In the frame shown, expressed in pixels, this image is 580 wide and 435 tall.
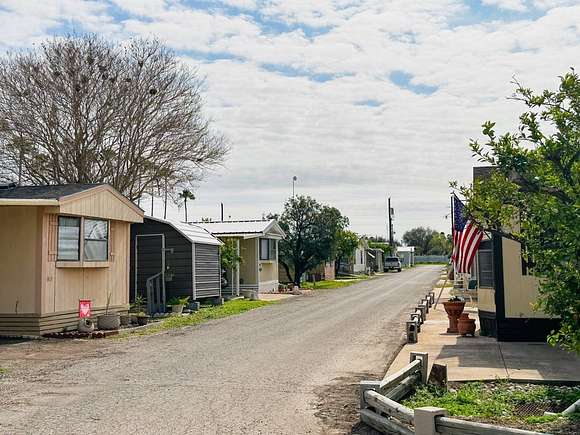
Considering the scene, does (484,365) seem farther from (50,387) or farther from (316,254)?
(316,254)

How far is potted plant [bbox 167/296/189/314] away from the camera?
22.4 m

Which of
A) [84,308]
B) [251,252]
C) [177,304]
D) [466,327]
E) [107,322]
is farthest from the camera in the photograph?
[251,252]

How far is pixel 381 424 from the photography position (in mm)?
7172

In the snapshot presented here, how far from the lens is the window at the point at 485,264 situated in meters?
15.4

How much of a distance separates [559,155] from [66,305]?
514 inches

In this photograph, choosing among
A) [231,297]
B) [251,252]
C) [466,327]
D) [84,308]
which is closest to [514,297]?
[466,327]

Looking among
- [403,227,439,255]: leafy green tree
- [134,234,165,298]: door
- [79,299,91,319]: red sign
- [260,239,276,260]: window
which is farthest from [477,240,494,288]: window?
[403,227,439,255]: leafy green tree

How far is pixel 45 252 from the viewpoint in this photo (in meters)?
15.7

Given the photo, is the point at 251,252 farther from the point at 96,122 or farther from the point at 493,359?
the point at 493,359

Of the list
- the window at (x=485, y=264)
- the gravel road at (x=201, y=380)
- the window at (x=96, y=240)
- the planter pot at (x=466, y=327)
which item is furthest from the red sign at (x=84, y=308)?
the window at (x=485, y=264)

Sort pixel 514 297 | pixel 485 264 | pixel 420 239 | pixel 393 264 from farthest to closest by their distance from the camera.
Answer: pixel 420 239, pixel 393 264, pixel 485 264, pixel 514 297

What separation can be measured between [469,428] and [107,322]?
43.6ft

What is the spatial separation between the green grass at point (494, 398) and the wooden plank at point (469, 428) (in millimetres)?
1216

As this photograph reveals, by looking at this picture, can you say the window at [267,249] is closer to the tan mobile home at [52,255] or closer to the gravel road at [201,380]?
the tan mobile home at [52,255]
